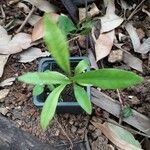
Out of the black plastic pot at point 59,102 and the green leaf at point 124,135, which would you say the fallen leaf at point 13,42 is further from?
the green leaf at point 124,135

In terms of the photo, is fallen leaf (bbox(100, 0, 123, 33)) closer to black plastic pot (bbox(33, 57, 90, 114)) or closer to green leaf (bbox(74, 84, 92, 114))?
black plastic pot (bbox(33, 57, 90, 114))

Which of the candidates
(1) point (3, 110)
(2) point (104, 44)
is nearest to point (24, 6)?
(2) point (104, 44)

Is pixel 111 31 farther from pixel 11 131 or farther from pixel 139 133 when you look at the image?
pixel 11 131

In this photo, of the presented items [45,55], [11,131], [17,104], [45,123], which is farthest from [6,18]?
[45,123]

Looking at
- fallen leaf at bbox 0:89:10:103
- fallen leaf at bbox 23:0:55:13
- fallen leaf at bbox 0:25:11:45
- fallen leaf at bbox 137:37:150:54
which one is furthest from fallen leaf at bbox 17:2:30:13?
fallen leaf at bbox 137:37:150:54

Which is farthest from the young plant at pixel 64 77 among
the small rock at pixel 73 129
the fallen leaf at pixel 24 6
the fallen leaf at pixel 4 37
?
the fallen leaf at pixel 24 6

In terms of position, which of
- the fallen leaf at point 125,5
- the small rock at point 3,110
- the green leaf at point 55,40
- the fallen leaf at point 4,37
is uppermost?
the green leaf at point 55,40
